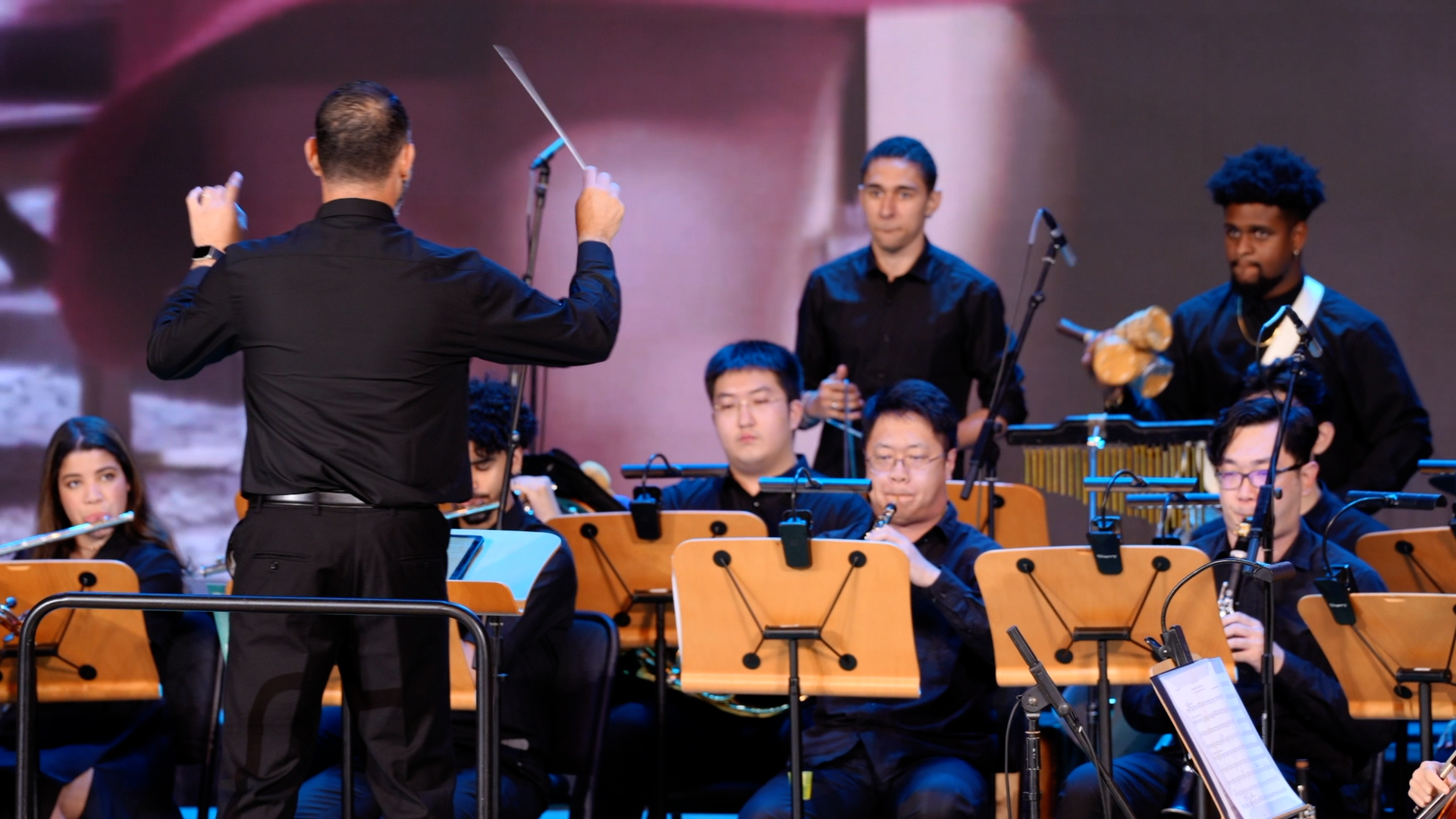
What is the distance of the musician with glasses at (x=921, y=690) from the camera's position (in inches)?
144

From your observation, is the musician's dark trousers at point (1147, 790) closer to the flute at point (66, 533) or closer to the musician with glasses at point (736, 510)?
the musician with glasses at point (736, 510)

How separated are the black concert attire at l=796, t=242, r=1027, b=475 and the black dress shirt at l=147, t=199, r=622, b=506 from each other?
2222mm

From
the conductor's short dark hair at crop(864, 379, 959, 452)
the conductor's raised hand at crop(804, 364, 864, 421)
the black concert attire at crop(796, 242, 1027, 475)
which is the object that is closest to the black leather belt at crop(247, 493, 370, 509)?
the conductor's short dark hair at crop(864, 379, 959, 452)

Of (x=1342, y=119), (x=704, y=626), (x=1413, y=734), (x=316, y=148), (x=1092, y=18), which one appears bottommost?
(x=1413, y=734)

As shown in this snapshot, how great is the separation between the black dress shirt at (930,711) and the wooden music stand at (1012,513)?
0.66m

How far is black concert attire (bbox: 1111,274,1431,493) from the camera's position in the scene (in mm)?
4750

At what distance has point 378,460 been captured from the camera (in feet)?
9.73

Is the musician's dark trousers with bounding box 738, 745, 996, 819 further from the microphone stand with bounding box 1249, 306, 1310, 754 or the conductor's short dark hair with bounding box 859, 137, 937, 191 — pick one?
the conductor's short dark hair with bounding box 859, 137, 937, 191

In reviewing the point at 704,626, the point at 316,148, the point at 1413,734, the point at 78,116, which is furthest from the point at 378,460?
the point at 78,116

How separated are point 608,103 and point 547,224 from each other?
581 millimetres

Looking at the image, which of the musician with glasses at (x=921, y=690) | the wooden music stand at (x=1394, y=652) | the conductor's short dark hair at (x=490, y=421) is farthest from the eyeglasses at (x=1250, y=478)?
the conductor's short dark hair at (x=490, y=421)

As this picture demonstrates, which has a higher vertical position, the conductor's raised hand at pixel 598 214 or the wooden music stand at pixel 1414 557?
the conductor's raised hand at pixel 598 214

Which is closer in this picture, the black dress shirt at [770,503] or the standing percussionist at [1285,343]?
the black dress shirt at [770,503]

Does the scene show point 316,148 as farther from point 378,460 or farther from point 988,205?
point 988,205
